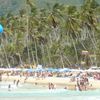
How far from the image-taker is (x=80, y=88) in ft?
136

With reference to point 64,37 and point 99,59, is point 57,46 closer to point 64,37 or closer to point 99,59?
point 64,37

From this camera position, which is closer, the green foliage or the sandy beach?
the sandy beach

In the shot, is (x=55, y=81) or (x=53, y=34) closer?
(x=55, y=81)

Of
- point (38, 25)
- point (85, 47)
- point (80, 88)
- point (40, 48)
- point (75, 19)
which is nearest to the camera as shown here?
point (80, 88)

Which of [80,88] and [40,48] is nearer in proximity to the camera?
[80,88]

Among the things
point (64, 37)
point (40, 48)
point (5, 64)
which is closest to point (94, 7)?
point (64, 37)

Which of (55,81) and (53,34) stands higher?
(53,34)

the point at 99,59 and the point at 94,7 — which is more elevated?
the point at 94,7

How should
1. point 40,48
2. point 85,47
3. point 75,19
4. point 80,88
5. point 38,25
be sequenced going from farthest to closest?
1. point 40,48
2. point 85,47
3. point 38,25
4. point 75,19
5. point 80,88

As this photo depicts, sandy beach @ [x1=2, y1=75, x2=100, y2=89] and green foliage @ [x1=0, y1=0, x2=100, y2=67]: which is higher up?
green foliage @ [x1=0, y1=0, x2=100, y2=67]

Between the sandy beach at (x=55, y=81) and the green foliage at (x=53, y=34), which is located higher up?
the green foliage at (x=53, y=34)

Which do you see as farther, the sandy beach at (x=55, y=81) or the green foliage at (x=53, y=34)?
the green foliage at (x=53, y=34)

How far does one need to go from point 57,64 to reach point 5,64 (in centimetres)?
1469

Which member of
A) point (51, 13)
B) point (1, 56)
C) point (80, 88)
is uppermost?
point (51, 13)
